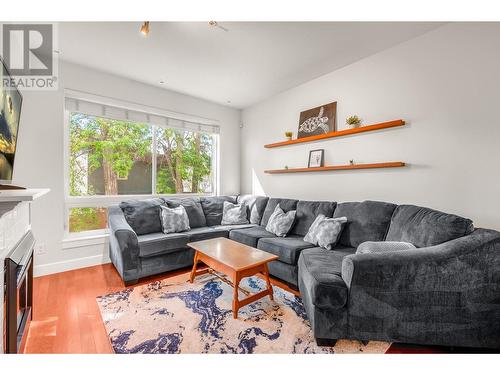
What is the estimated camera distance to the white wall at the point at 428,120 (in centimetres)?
203

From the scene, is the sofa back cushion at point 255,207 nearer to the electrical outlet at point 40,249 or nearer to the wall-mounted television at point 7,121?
the electrical outlet at point 40,249

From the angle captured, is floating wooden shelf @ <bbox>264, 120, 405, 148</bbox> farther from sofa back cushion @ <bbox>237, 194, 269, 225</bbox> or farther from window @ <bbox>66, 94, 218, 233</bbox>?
window @ <bbox>66, 94, 218, 233</bbox>

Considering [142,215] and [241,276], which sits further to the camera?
[142,215]

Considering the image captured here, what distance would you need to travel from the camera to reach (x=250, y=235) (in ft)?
10.0

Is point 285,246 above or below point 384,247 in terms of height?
below

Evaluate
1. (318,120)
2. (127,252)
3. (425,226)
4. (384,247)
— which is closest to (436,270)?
(384,247)

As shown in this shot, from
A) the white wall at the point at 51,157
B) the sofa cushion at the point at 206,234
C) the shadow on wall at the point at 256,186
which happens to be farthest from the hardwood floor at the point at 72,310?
the shadow on wall at the point at 256,186

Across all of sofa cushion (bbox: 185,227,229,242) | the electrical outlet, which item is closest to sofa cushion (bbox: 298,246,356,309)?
sofa cushion (bbox: 185,227,229,242)

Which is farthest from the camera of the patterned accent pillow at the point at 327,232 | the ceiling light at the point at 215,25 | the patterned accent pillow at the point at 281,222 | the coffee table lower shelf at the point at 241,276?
the patterned accent pillow at the point at 281,222

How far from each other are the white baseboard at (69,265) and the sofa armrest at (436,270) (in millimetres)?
3227

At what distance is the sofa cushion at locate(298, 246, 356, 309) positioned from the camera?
5.16 feet

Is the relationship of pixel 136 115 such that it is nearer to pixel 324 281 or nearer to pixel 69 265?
pixel 69 265

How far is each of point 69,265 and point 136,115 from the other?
223 centimetres
